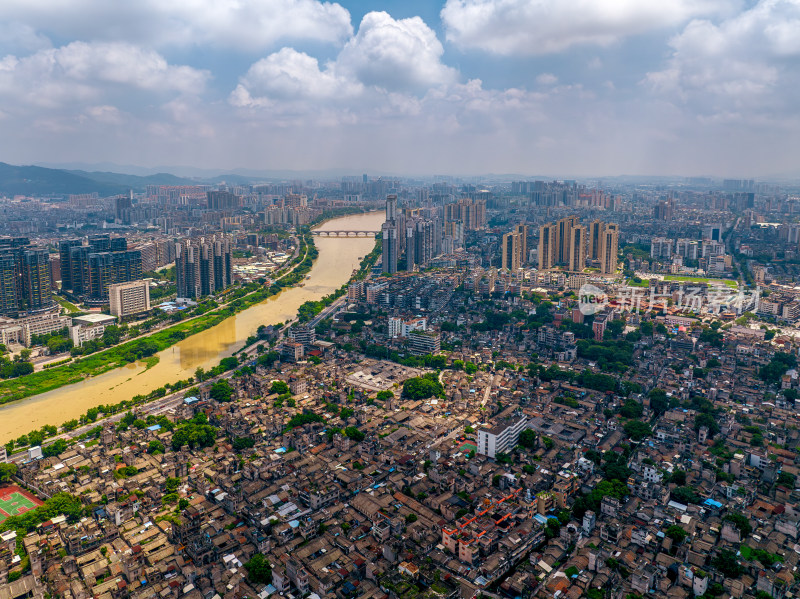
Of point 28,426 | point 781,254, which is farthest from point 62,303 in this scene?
point 781,254

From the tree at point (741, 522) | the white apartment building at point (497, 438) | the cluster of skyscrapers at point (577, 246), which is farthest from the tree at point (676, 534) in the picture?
the cluster of skyscrapers at point (577, 246)

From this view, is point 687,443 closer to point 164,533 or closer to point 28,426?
point 164,533

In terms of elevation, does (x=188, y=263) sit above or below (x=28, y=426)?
above

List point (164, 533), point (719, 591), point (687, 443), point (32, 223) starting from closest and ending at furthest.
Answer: point (719, 591)
point (164, 533)
point (687, 443)
point (32, 223)

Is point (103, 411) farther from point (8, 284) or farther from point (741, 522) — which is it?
point (741, 522)

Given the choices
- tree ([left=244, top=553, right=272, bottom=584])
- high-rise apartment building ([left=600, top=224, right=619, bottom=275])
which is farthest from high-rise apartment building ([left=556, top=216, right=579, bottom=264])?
tree ([left=244, top=553, right=272, bottom=584])

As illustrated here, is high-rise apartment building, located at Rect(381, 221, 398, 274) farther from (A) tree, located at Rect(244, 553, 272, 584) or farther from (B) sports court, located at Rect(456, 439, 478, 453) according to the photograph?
(A) tree, located at Rect(244, 553, 272, 584)

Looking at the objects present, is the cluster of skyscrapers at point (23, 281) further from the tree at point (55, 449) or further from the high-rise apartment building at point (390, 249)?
the high-rise apartment building at point (390, 249)
